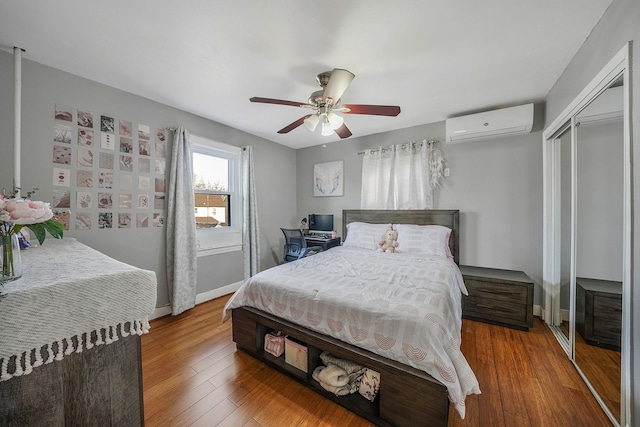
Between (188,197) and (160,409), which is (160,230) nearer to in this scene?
(188,197)

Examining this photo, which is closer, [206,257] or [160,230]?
[160,230]

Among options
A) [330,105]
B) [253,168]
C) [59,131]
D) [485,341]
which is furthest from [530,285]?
[59,131]

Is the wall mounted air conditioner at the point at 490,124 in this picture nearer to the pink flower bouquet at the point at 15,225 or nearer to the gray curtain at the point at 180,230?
the gray curtain at the point at 180,230

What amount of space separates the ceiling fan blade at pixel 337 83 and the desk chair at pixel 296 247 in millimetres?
2090

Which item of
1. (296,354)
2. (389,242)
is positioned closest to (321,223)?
(389,242)

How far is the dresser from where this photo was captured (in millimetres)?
1316

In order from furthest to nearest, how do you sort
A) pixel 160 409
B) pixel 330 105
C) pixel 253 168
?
1. pixel 253 168
2. pixel 330 105
3. pixel 160 409

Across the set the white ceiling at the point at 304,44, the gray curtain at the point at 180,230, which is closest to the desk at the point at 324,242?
the gray curtain at the point at 180,230

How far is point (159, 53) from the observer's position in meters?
1.78

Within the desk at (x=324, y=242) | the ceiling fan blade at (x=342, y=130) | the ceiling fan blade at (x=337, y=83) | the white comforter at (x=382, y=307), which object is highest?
the ceiling fan blade at (x=337, y=83)

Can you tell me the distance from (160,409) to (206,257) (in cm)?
188

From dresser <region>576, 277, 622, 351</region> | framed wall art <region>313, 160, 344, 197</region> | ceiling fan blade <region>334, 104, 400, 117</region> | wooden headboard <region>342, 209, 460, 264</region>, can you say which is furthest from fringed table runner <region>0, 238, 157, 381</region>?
framed wall art <region>313, 160, 344, 197</region>

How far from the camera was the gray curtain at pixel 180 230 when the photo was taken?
2643 mm

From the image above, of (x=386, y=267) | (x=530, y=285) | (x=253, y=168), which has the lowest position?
(x=530, y=285)
